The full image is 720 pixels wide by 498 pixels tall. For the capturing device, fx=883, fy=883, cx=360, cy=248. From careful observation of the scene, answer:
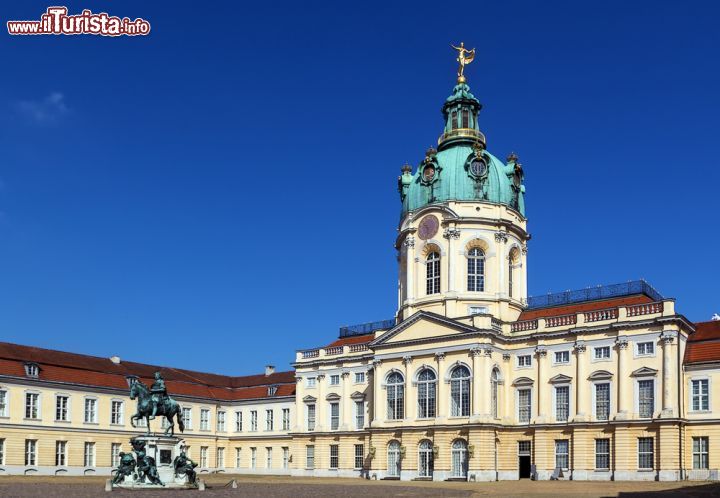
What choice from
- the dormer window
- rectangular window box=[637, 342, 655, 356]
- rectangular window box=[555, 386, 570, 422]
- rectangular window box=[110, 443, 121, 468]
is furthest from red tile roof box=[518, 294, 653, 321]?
the dormer window

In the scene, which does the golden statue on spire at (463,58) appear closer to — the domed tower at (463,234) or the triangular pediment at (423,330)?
the domed tower at (463,234)

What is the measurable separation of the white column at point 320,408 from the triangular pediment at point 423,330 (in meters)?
9.09

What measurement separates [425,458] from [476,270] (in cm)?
1446

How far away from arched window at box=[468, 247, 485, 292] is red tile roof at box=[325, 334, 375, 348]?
36.2ft

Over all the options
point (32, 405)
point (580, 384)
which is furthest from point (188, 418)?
point (580, 384)

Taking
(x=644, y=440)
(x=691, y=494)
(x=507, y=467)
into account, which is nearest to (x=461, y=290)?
(x=507, y=467)

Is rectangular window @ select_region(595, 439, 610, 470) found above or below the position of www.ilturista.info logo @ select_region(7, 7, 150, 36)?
below

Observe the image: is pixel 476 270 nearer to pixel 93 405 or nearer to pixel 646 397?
pixel 646 397

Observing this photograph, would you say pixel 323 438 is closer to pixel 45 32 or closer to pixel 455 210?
pixel 455 210

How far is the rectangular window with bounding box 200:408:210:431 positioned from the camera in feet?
268

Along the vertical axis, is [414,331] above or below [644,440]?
above

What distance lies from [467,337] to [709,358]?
51.4 feet

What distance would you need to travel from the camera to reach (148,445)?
41.8 meters

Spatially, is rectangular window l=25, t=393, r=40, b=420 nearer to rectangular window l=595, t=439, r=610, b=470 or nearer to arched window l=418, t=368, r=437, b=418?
arched window l=418, t=368, r=437, b=418
